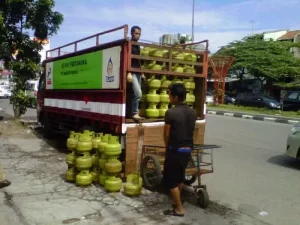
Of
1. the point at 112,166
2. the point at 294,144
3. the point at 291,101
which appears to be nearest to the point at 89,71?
the point at 112,166

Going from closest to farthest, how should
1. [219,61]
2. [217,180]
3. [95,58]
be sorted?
1. [217,180]
2. [95,58]
3. [219,61]

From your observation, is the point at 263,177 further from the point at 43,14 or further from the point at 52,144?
the point at 43,14

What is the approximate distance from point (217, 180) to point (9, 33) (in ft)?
30.5

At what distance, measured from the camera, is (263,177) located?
635 centimetres

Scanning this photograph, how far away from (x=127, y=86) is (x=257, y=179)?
2959mm

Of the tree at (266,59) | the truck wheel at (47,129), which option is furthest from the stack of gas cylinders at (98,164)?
the tree at (266,59)

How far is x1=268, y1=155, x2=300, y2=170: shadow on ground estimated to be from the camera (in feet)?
23.9

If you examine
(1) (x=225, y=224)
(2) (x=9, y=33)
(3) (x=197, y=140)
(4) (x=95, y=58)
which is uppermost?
(2) (x=9, y=33)

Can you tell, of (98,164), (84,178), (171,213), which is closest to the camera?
(171,213)

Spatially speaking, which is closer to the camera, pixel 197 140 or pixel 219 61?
pixel 197 140

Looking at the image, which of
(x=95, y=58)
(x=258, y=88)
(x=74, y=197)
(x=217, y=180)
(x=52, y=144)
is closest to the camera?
(x=74, y=197)

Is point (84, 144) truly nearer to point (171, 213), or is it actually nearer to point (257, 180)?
point (171, 213)

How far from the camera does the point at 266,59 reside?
32.4m

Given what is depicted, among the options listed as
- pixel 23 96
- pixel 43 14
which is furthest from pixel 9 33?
pixel 23 96
